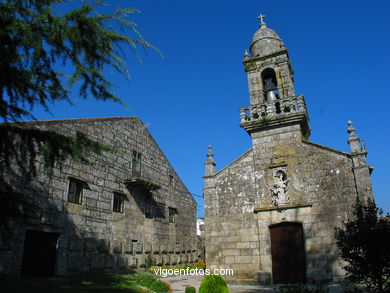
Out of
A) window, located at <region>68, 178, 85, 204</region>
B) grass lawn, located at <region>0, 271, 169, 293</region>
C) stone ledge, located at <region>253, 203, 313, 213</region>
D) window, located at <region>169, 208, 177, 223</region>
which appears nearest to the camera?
grass lawn, located at <region>0, 271, 169, 293</region>

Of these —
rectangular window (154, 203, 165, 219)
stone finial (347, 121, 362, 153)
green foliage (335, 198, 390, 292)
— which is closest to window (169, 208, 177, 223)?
rectangular window (154, 203, 165, 219)

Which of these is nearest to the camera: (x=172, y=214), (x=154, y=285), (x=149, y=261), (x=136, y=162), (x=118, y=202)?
(x=154, y=285)

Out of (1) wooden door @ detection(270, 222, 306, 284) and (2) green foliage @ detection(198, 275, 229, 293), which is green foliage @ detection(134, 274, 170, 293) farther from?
(1) wooden door @ detection(270, 222, 306, 284)

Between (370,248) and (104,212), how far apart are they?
11.7 m

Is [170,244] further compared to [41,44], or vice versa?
[170,244]

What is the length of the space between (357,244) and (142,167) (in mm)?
13797

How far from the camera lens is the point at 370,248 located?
20.6 ft

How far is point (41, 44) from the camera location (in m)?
4.11

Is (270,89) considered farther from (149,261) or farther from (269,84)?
(149,261)

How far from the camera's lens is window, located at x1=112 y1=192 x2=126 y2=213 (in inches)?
625

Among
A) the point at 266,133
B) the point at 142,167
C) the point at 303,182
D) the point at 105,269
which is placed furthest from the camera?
the point at 142,167

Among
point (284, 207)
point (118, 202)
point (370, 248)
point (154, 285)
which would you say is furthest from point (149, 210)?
point (370, 248)

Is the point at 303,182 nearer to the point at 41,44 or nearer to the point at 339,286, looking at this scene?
the point at 339,286

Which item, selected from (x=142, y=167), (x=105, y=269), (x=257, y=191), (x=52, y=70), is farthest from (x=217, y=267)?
(x=52, y=70)
